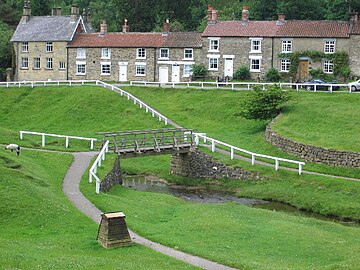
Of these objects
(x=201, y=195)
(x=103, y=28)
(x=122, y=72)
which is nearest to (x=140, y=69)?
(x=122, y=72)

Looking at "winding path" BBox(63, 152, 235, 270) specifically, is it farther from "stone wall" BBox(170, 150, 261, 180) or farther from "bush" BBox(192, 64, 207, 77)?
"bush" BBox(192, 64, 207, 77)

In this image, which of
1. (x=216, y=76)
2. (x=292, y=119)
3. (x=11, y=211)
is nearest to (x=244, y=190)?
(x=292, y=119)

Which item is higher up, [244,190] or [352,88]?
[352,88]

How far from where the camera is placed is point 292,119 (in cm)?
5725

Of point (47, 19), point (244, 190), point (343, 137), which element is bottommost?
point (244, 190)

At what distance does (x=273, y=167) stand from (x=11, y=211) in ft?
73.6

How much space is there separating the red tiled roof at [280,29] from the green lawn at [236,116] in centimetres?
1097

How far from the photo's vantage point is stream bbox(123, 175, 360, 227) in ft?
137

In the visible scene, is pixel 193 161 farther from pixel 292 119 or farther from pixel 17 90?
pixel 17 90

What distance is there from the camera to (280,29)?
256 feet

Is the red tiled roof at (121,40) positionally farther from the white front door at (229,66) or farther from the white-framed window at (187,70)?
the white front door at (229,66)

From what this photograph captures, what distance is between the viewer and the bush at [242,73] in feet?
255

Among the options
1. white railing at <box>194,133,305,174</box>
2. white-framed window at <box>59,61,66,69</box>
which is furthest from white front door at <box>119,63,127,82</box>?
white railing at <box>194,133,305,174</box>

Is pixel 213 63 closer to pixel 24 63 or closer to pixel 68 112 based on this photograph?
pixel 68 112
